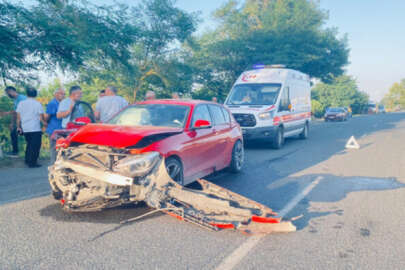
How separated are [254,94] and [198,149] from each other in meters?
7.40

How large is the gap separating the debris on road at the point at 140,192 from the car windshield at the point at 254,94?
27.5 ft

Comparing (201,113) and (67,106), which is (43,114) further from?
(201,113)

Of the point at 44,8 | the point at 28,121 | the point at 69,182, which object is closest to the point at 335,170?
the point at 69,182

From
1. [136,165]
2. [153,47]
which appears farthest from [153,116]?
[153,47]

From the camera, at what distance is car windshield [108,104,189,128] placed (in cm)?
589

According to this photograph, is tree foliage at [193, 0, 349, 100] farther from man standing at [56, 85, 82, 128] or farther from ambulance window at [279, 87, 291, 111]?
man standing at [56, 85, 82, 128]

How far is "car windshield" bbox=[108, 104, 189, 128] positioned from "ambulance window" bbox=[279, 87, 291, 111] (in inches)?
279

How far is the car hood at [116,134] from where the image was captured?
4.64 m

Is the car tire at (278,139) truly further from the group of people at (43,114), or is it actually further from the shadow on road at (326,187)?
the group of people at (43,114)

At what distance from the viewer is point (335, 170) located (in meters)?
8.38

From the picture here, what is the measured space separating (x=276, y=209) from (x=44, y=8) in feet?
31.8

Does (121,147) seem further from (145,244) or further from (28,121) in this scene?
(28,121)

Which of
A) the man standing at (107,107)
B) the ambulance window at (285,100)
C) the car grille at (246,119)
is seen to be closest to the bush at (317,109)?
the ambulance window at (285,100)

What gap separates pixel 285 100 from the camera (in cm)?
1295
